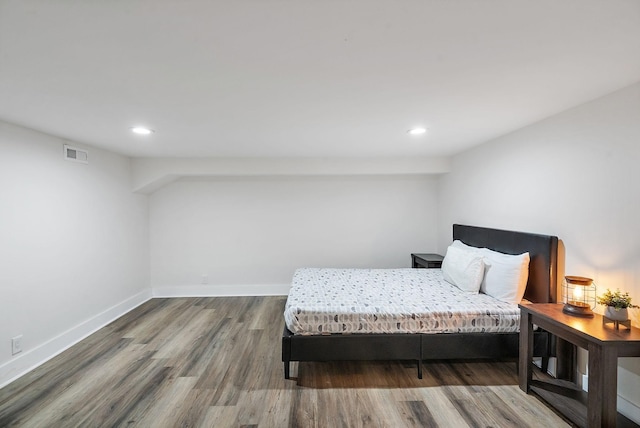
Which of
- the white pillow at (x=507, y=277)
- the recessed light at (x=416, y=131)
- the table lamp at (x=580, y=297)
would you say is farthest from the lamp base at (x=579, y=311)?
the recessed light at (x=416, y=131)

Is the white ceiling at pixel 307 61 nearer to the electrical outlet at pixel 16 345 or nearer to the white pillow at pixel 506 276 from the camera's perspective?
the white pillow at pixel 506 276

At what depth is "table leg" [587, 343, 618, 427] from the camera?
158 cm

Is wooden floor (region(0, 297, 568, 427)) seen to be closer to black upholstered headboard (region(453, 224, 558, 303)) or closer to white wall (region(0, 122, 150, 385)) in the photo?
white wall (region(0, 122, 150, 385))

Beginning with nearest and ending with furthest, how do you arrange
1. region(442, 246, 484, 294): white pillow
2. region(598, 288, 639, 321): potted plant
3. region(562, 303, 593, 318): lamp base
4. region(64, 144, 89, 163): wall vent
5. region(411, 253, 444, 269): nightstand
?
region(598, 288, 639, 321): potted plant < region(562, 303, 593, 318): lamp base < region(442, 246, 484, 294): white pillow < region(64, 144, 89, 163): wall vent < region(411, 253, 444, 269): nightstand

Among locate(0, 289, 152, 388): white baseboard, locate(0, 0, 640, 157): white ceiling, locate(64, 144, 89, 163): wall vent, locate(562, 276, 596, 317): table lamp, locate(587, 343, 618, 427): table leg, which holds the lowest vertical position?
locate(0, 289, 152, 388): white baseboard

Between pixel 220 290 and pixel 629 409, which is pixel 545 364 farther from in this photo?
pixel 220 290

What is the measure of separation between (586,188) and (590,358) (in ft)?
4.08

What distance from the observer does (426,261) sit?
414 centimetres

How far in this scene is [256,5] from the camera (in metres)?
1.05

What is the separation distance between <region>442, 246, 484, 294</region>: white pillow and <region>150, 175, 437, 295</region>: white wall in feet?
4.76

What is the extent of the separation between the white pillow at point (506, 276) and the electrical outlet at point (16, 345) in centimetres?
439

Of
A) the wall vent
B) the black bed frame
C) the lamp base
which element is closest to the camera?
the lamp base

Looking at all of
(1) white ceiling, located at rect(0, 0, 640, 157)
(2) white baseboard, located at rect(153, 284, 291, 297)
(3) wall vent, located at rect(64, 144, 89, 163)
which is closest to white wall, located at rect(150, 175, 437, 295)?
(2) white baseboard, located at rect(153, 284, 291, 297)

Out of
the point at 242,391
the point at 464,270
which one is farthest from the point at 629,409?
the point at 242,391
